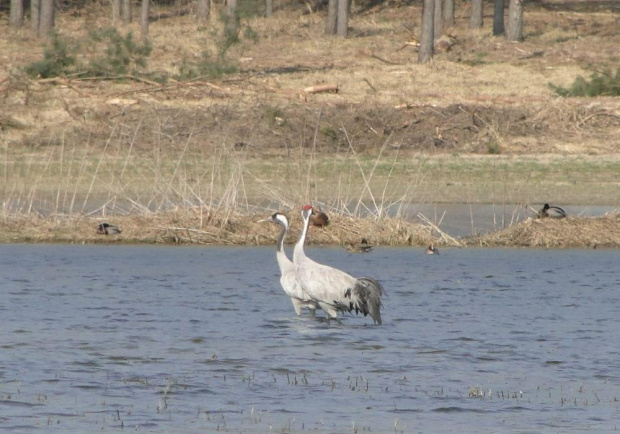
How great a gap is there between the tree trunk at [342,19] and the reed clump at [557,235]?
86.4 feet

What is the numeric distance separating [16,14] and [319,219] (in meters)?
30.3

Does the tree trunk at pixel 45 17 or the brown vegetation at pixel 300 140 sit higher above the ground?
the tree trunk at pixel 45 17

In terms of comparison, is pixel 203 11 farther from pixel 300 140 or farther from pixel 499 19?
pixel 300 140

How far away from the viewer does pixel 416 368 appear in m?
9.62

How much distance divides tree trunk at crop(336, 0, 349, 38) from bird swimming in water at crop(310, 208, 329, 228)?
2647 cm

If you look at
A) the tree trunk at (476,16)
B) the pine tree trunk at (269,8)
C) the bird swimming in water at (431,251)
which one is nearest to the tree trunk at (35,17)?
the pine tree trunk at (269,8)

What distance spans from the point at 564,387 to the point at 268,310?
13.8 ft

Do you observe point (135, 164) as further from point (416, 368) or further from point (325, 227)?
point (416, 368)

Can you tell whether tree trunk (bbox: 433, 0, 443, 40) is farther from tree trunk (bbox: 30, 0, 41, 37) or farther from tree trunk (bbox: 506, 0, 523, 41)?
tree trunk (bbox: 30, 0, 41, 37)

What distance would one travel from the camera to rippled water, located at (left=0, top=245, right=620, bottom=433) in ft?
26.3

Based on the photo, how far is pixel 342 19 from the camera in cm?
4325

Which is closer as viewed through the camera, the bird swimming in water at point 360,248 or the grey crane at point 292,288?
the grey crane at point 292,288

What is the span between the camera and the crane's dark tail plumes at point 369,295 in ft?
37.0

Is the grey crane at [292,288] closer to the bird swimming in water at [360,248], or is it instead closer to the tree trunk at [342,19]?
the bird swimming in water at [360,248]
